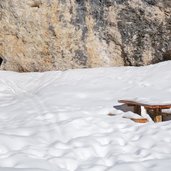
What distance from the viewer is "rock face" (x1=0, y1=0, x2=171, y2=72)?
1037 cm

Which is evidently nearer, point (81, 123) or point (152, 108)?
point (81, 123)

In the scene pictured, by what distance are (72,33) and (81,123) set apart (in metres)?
4.92

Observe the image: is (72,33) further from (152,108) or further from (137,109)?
(152,108)

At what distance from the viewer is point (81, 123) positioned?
6082 mm

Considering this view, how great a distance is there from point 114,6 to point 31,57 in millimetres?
2926

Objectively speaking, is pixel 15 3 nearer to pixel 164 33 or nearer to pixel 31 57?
pixel 31 57

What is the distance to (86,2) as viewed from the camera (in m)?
10.6

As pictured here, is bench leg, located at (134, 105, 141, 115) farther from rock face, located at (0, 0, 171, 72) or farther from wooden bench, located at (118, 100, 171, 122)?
rock face, located at (0, 0, 171, 72)

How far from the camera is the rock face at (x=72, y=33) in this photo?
10367 mm

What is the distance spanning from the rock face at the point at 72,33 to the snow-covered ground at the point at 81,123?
0.52 meters

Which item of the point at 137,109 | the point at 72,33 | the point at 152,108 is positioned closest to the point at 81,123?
the point at 137,109

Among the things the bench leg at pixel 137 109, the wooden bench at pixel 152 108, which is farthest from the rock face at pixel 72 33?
the bench leg at pixel 137 109

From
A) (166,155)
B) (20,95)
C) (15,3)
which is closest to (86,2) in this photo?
(15,3)

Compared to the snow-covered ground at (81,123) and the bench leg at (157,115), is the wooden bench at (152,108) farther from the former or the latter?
the snow-covered ground at (81,123)
